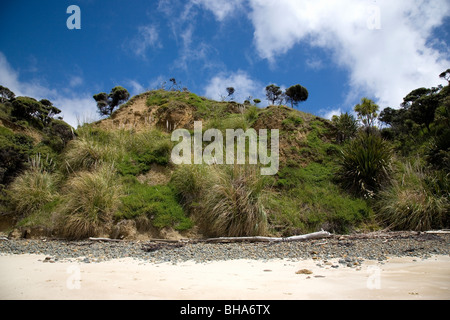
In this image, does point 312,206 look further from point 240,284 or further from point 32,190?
point 32,190

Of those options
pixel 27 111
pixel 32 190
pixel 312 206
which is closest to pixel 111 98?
pixel 27 111

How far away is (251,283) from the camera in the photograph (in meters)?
2.70

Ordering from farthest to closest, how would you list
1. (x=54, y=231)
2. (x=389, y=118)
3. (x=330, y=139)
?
(x=389, y=118) → (x=330, y=139) → (x=54, y=231)

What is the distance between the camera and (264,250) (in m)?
5.41

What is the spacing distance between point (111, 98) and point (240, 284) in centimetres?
4198

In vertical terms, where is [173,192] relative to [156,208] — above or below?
above

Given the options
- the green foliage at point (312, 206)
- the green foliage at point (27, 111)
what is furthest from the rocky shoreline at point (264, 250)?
the green foliage at point (27, 111)

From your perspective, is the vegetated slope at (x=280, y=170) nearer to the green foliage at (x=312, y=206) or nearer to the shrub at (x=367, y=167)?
the green foliage at (x=312, y=206)

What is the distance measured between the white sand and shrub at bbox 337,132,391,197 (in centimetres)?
649

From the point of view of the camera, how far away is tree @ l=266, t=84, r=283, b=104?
44219mm
